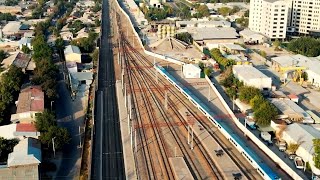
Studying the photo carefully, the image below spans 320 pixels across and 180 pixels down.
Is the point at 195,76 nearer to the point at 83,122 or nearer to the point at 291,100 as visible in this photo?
the point at 291,100

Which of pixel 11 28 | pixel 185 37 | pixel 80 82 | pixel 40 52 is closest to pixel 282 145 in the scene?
pixel 80 82

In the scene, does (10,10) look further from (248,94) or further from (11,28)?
(248,94)

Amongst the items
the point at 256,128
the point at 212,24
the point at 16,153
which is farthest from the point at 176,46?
the point at 16,153

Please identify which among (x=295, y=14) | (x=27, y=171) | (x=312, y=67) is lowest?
(x=27, y=171)

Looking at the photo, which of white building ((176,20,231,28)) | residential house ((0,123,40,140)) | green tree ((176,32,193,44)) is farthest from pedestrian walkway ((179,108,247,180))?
white building ((176,20,231,28))

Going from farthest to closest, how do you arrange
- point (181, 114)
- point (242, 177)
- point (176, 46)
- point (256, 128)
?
point (176, 46) → point (181, 114) → point (256, 128) → point (242, 177)

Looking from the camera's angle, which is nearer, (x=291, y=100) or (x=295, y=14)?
(x=291, y=100)
